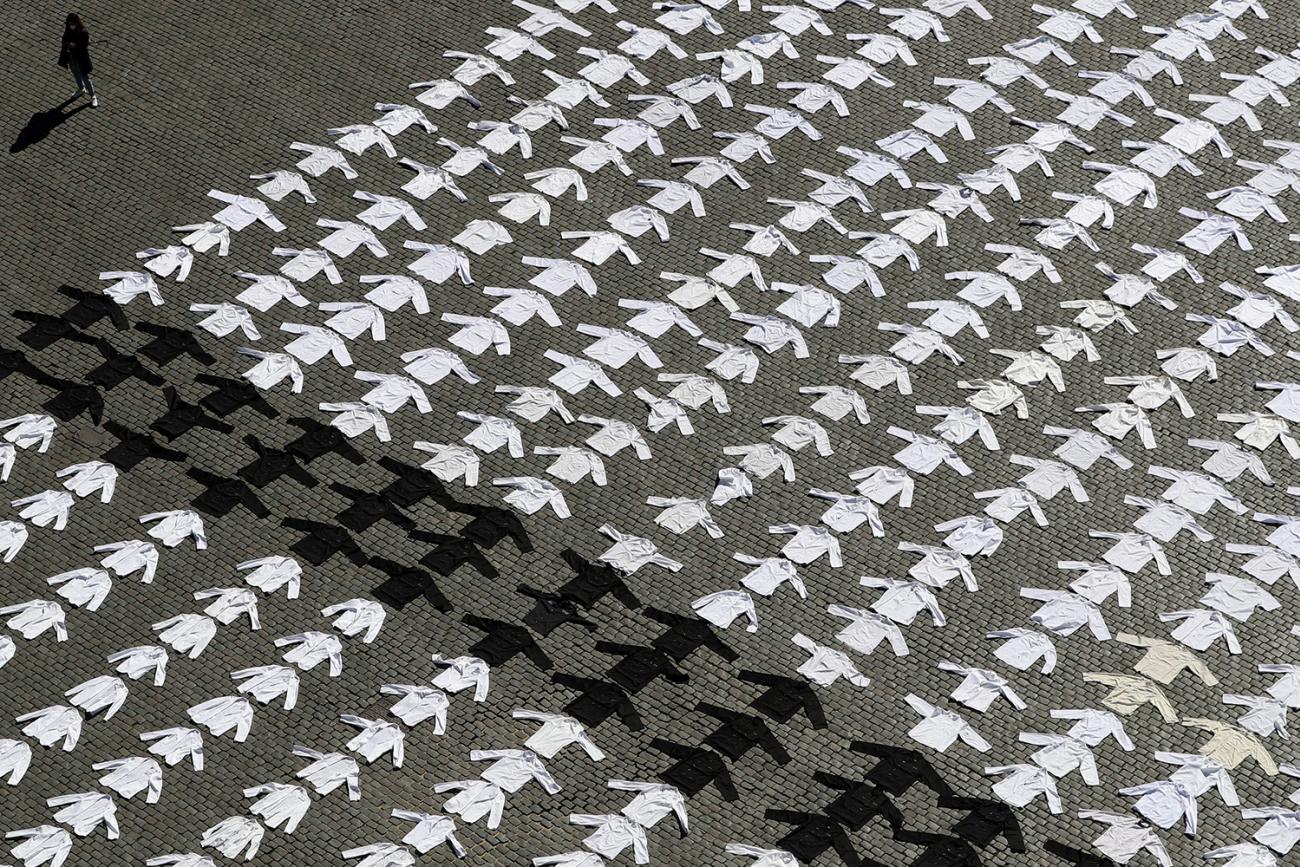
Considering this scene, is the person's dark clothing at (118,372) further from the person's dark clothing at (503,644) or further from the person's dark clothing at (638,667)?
the person's dark clothing at (638,667)

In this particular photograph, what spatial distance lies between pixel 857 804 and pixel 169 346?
9.24 meters

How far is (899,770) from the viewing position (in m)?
18.0

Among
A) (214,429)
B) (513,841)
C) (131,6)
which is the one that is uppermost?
(131,6)

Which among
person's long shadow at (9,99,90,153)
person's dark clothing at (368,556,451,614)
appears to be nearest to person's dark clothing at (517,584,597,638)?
person's dark clothing at (368,556,451,614)

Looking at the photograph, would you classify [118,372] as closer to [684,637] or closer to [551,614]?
[551,614]

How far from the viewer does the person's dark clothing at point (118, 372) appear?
68.8ft

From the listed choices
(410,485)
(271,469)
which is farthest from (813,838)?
(271,469)

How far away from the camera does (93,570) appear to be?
62.8 feet

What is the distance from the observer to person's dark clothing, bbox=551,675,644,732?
18.3m

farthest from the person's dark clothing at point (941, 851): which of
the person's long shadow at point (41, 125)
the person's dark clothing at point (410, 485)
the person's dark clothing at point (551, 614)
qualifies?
the person's long shadow at point (41, 125)

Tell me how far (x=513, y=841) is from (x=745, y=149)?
33.8 feet

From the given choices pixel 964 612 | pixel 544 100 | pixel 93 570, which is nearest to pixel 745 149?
pixel 544 100

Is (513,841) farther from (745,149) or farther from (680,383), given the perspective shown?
(745,149)

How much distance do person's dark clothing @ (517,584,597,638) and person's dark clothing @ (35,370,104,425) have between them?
5260 mm
